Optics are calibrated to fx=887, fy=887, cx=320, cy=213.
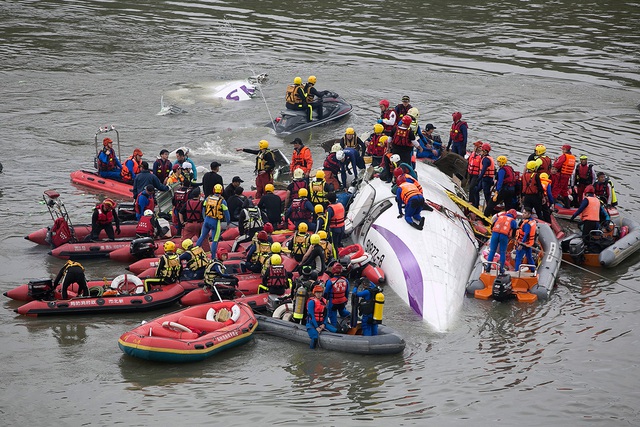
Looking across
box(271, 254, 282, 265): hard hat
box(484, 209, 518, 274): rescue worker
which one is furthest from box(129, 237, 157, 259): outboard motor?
box(484, 209, 518, 274): rescue worker

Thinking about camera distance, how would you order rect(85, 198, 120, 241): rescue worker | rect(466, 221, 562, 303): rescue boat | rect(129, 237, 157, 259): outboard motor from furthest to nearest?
rect(85, 198, 120, 241): rescue worker → rect(129, 237, 157, 259): outboard motor → rect(466, 221, 562, 303): rescue boat

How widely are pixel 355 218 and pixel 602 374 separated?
6.52 meters

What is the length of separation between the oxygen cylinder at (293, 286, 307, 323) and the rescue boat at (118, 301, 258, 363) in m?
0.71

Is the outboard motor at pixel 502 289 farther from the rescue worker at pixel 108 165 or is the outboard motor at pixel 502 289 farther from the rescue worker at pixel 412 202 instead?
the rescue worker at pixel 108 165

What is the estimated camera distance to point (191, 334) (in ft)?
46.9

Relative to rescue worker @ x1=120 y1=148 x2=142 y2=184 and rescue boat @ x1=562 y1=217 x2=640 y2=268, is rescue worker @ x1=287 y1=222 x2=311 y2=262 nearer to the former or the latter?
rescue boat @ x1=562 y1=217 x2=640 y2=268

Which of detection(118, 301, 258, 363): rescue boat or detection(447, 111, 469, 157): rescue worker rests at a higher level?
detection(447, 111, 469, 157): rescue worker

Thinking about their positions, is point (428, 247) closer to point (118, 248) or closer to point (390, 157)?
point (390, 157)

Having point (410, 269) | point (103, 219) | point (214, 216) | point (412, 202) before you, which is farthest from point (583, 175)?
point (103, 219)

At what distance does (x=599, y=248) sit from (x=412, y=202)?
164 inches

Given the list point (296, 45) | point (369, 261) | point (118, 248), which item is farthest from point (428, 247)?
point (296, 45)

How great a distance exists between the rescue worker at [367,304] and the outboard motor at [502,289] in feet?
9.38

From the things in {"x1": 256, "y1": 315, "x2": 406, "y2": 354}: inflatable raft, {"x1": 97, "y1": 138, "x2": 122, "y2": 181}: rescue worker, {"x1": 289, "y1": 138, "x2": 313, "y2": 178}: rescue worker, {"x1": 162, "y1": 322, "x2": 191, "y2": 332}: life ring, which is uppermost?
{"x1": 289, "y1": 138, "x2": 313, "y2": 178}: rescue worker

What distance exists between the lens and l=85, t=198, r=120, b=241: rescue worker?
18.4 m
